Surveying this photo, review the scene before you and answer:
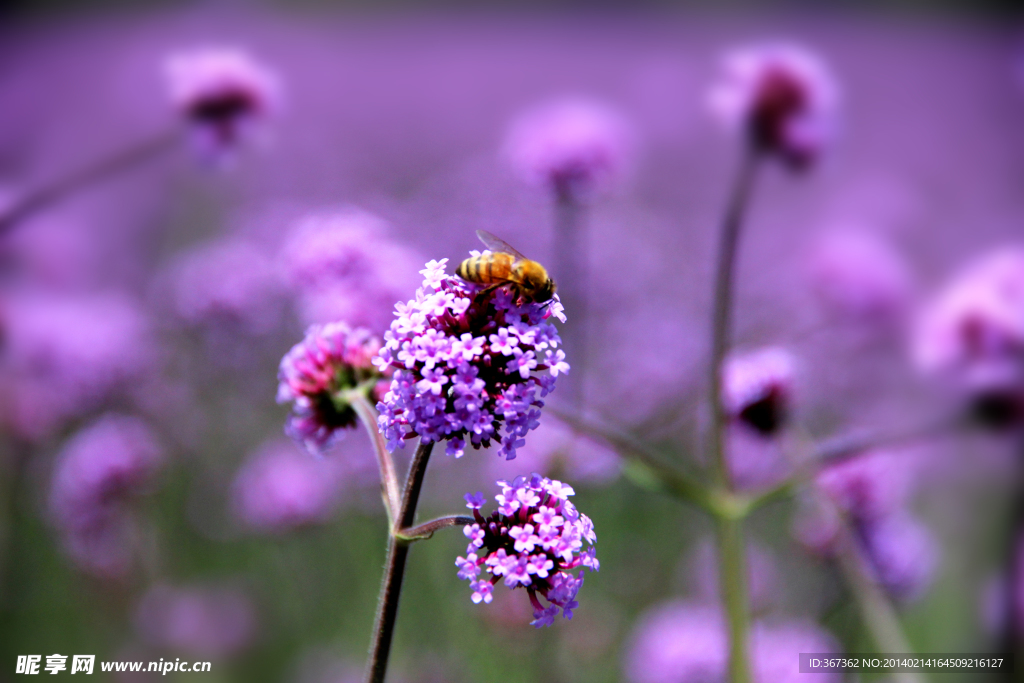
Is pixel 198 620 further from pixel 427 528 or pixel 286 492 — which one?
pixel 427 528

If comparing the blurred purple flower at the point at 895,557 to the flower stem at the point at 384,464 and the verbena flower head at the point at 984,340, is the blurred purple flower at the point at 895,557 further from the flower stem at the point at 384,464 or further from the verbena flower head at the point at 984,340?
the flower stem at the point at 384,464

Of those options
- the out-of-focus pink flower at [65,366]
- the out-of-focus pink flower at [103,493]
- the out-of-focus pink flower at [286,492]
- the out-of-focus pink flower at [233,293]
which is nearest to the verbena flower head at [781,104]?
the out-of-focus pink flower at [233,293]

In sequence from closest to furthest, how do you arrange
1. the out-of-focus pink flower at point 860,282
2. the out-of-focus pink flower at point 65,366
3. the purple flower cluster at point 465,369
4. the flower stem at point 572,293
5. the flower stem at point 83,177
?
the purple flower cluster at point 465,369 → the flower stem at point 83,177 → the flower stem at point 572,293 → the out-of-focus pink flower at point 65,366 → the out-of-focus pink flower at point 860,282

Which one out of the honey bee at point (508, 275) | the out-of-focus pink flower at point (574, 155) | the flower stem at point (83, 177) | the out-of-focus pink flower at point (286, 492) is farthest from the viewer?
the out-of-focus pink flower at point (286, 492)

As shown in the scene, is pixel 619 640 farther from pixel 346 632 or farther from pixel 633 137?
pixel 633 137

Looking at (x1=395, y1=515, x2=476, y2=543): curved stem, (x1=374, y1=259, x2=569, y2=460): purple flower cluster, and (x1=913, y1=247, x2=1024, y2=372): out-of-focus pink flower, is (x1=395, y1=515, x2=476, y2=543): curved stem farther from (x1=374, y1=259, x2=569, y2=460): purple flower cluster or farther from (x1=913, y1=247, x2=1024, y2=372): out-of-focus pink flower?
(x1=913, y1=247, x2=1024, y2=372): out-of-focus pink flower
